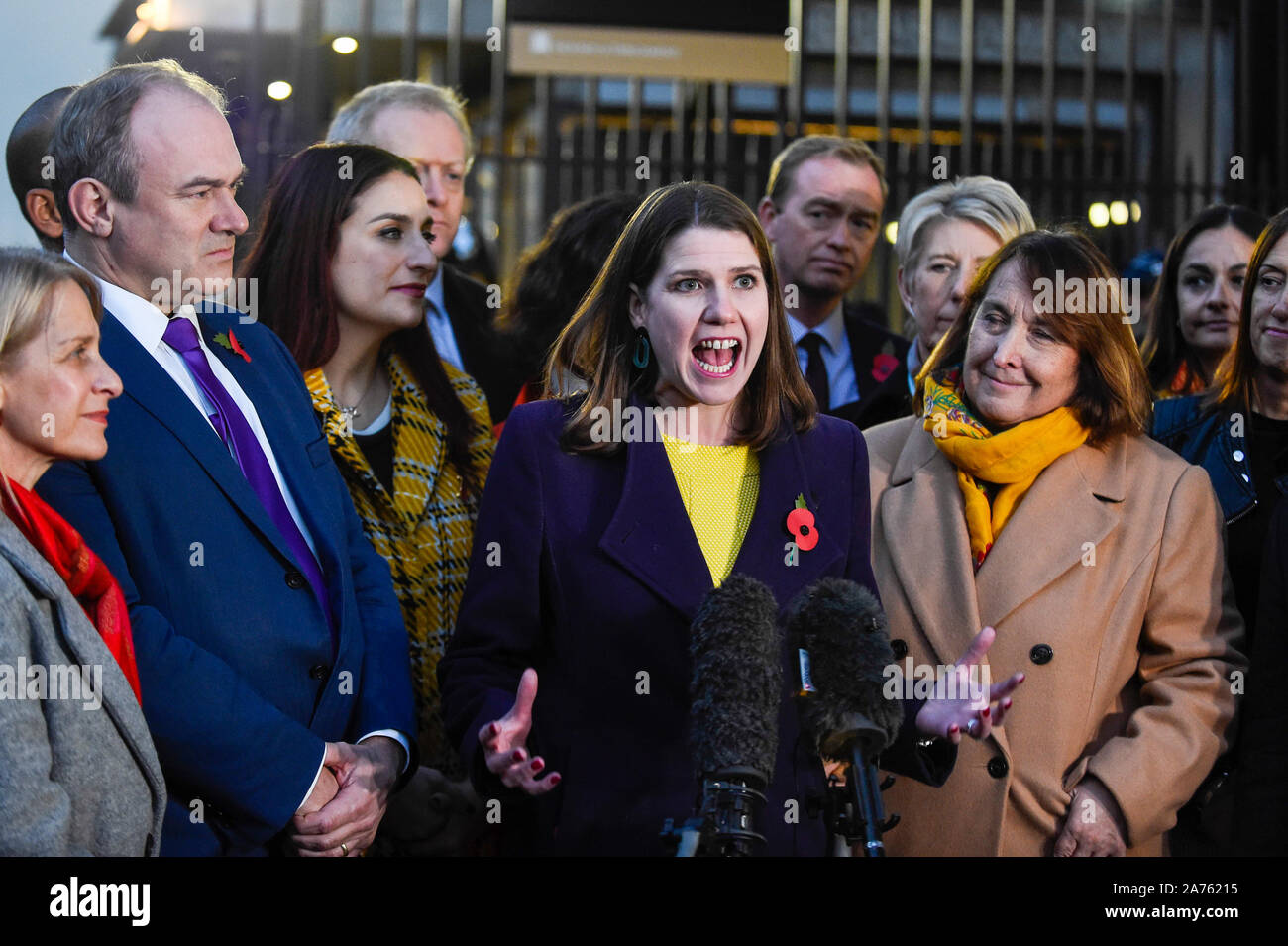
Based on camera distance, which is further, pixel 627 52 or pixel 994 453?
pixel 627 52

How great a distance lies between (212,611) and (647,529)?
0.82m

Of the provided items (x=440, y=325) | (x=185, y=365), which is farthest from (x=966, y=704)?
(x=440, y=325)

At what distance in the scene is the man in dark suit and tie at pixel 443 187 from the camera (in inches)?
169

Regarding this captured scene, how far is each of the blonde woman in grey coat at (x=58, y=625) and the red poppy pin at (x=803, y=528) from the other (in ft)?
4.00

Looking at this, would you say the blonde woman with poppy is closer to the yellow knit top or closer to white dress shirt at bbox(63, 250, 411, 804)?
the yellow knit top

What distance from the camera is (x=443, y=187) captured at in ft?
15.3

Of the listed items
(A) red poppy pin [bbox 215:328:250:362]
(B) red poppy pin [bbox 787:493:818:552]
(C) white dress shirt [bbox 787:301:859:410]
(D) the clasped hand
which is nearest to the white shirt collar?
(A) red poppy pin [bbox 215:328:250:362]

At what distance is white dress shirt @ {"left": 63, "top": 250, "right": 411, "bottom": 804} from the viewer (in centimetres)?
286

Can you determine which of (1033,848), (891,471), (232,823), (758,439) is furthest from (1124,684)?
(232,823)

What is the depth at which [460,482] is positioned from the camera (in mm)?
3717

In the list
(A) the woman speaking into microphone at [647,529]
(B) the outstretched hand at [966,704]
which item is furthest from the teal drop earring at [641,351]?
(B) the outstretched hand at [966,704]

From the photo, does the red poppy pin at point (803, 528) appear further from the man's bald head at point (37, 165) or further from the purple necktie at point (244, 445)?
the man's bald head at point (37, 165)

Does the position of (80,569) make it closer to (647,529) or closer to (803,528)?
(647,529)

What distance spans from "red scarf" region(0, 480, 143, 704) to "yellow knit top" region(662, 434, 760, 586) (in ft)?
3.45
